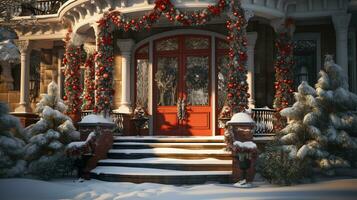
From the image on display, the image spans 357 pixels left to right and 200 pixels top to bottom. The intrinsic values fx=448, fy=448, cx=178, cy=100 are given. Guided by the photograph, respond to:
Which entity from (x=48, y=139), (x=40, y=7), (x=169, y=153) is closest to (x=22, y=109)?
(x=40, y=7)

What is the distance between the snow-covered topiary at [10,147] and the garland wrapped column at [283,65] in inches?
280

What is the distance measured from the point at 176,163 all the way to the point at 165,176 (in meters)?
0.78

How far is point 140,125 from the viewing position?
47.2 ft

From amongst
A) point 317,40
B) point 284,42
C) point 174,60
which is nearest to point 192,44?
point 174,60

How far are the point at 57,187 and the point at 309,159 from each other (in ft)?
17.8

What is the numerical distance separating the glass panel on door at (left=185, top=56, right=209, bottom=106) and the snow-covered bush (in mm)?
4160

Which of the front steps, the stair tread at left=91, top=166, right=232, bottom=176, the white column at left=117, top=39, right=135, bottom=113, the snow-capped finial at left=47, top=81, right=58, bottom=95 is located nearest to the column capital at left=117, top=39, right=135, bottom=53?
the white column at left=117, top=39, right=135, bottom=113

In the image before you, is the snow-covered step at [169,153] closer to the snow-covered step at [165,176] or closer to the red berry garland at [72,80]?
the snow-covered step at [165,176]

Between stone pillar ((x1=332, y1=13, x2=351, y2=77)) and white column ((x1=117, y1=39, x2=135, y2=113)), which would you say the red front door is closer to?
white column ((x1=117, y1=39, x2=135, y2=113))

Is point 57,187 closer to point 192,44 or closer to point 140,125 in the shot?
point 140,125

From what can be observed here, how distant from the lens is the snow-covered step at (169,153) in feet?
35.3

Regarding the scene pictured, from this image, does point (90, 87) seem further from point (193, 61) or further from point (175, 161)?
point (175, 161)

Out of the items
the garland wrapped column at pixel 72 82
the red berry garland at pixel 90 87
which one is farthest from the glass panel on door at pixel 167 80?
the garland wrapped column at pixel 72 82

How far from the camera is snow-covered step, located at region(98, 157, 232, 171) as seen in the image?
33.4ft
